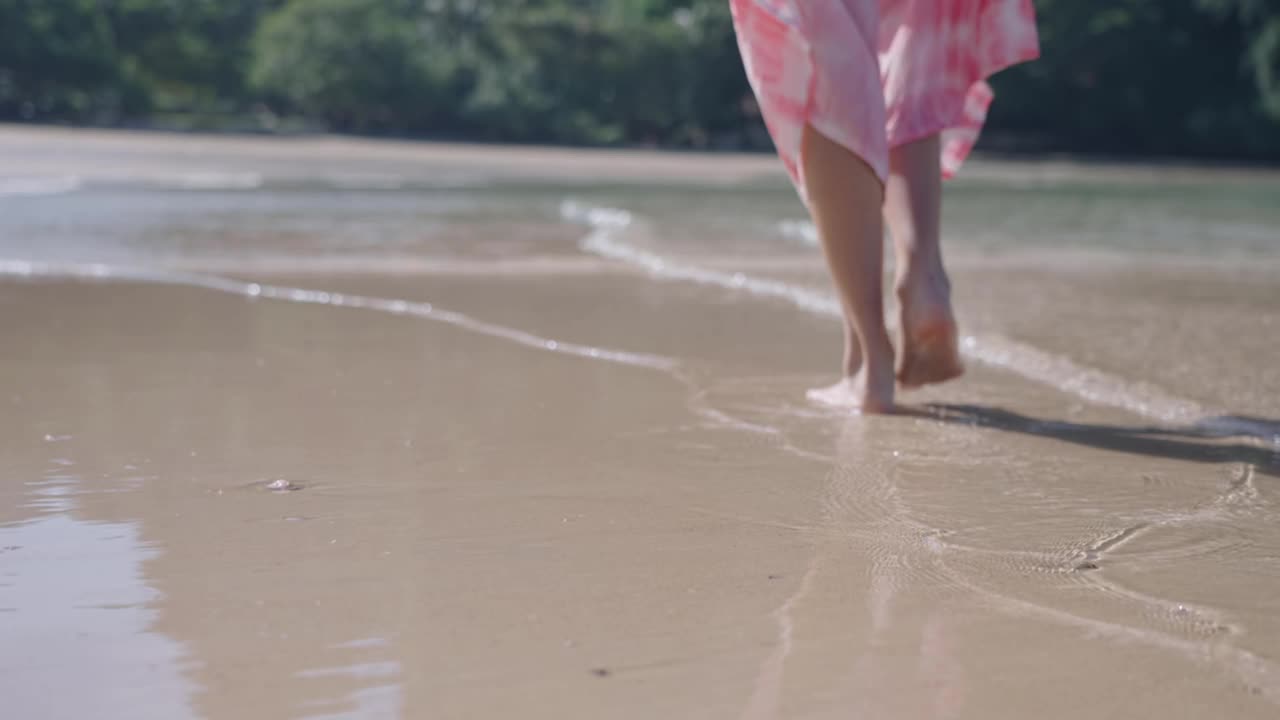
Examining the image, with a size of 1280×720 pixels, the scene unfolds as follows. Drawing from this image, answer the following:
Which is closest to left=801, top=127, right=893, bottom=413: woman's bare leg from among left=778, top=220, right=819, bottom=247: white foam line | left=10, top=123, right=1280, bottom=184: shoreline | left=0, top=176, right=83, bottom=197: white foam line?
left=778, top=220, right=819, bottom=247: white foam line

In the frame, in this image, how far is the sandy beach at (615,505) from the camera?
1.31m

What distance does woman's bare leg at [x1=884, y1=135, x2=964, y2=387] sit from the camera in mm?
2510

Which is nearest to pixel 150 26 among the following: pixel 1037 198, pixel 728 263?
pixel 1037 198

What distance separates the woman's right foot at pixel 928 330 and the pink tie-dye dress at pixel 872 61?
0.21 m

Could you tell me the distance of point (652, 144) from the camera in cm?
3350

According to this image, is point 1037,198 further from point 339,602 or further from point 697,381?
point 339,602

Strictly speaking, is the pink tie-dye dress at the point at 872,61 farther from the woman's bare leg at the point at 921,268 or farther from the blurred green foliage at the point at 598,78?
the blurred green foliage at the point at 598,78

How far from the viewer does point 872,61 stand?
97.6 inches

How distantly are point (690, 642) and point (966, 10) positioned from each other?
163 centimetres

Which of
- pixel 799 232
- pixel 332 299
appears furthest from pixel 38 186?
pixel 332 299

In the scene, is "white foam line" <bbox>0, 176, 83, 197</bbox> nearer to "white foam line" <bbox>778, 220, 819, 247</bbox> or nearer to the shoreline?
"white foam line" <bbox>778, 220, 819, 247</bbox>

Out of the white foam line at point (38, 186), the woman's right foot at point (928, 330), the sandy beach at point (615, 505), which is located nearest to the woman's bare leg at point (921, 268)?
the woman's right foot at point (928, 330)

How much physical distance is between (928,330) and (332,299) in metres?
2.15

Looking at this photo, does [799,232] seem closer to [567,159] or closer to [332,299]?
[332,299]
